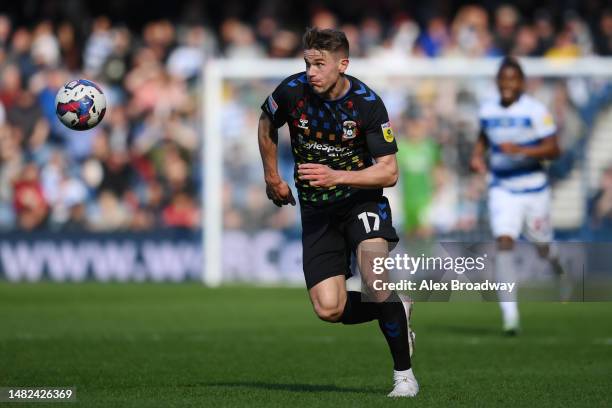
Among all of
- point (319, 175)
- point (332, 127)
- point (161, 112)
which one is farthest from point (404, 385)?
point (161, 112)

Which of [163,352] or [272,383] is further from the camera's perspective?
[163,352]

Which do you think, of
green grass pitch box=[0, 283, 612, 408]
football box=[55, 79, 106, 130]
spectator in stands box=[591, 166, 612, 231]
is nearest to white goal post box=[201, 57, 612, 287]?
spectator in stands box=[591, 166, 612, 231]

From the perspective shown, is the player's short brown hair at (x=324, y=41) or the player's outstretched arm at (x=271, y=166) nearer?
the player's short brown hair at (x=324, y=41)

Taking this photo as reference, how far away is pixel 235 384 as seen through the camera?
9141 mm

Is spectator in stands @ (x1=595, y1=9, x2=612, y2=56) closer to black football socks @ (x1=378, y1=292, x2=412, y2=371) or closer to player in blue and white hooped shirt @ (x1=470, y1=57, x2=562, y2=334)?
player in blue and white hooped shirt @ (x1=470, y1=57, x2=562, y2=334)

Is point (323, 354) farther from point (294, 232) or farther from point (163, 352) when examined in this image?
point (294, 232)

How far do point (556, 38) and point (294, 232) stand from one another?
6.20 m

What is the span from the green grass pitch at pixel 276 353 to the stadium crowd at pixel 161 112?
113 inches

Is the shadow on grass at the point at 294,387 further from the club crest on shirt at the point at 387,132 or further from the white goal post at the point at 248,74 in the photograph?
the white goal post at the point at 248,74

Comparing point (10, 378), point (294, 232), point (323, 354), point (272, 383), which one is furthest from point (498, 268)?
point (294, 232)

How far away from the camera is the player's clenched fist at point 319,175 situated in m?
7.98

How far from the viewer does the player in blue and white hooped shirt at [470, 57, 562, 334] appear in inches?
534

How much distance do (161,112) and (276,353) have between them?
11.0m

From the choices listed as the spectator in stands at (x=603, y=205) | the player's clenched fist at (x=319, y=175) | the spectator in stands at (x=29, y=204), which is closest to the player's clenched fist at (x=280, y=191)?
the player's clenched fist at (x=319, y=175)
